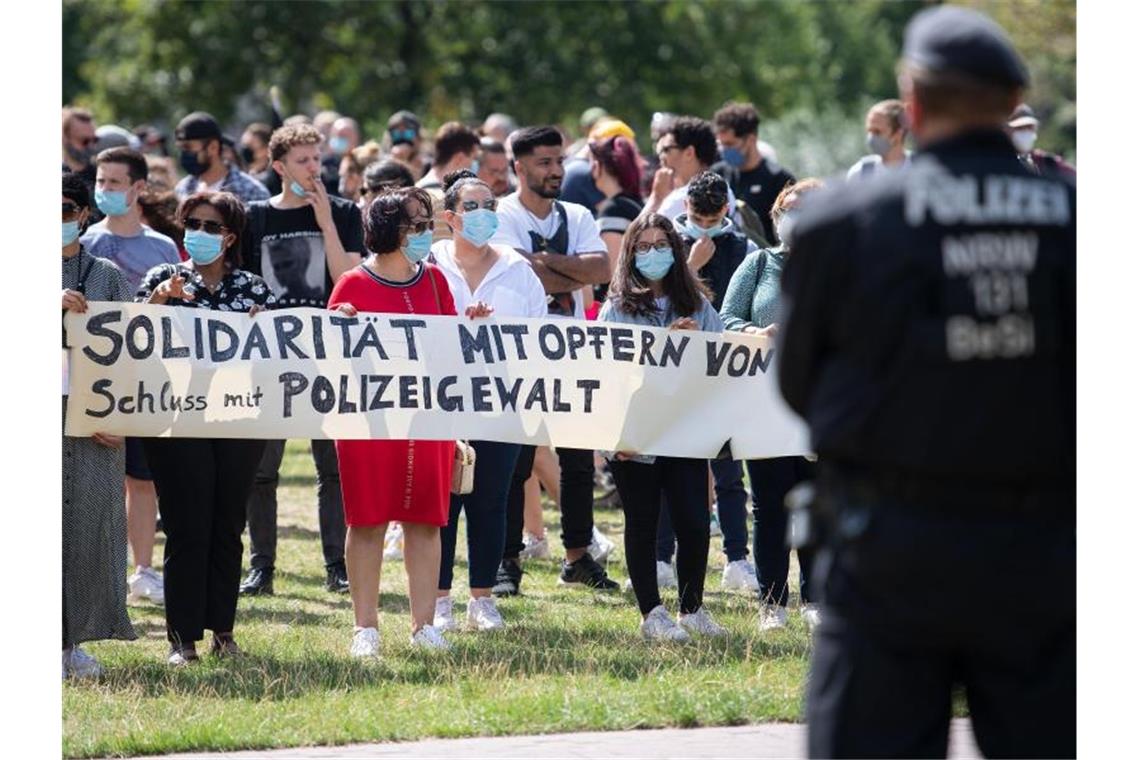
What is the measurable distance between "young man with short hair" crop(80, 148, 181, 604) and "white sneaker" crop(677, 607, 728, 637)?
10.0ft

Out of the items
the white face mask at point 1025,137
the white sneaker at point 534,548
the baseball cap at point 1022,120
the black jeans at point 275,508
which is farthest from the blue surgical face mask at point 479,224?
the baseball cap at point 1022,120

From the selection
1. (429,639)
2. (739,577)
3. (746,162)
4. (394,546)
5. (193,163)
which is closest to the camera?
(429,639)

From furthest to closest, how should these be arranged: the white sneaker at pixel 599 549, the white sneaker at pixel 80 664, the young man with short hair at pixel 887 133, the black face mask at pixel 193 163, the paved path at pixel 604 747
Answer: the young man with short hair at pixel 887 133 < the black face mask at pixel 193 163 < the white sneaker at pixel 599 549 < the white sneaker at pixel 80 664 < the paved path at pixel 604 747

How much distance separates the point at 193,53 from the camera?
141 feet

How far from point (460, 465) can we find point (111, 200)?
246 cm

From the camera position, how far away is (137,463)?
10.8m

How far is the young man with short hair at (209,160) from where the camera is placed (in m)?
12.8

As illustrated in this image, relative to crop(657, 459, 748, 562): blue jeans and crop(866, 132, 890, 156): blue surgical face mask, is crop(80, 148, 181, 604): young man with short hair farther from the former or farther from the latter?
crop(866, 132, 890, 156): blue surgical face mask

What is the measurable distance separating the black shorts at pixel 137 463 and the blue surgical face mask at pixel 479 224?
2.47 m

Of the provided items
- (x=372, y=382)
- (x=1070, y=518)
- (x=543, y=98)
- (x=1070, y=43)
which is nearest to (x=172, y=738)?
(x=372, y=382)

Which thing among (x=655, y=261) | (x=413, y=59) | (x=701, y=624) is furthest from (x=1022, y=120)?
(x=413, y=59)

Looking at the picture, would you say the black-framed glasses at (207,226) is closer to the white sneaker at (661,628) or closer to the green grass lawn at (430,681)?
the green grass lawn at (430,681)

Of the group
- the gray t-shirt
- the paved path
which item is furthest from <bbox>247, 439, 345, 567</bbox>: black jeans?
the paved path

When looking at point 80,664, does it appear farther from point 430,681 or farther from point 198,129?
point 198,129
